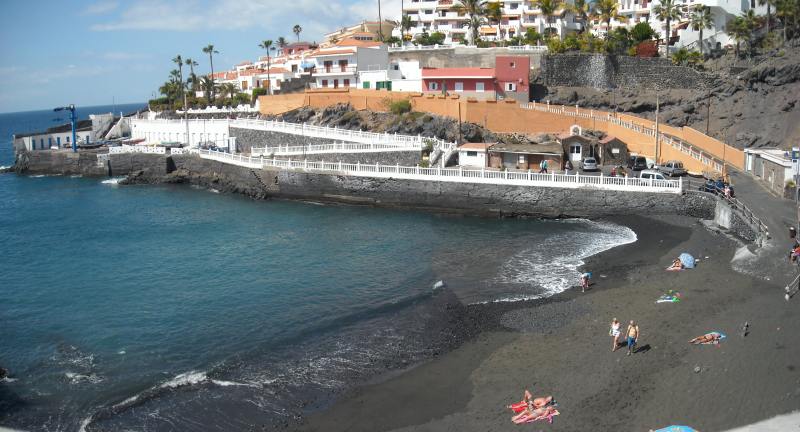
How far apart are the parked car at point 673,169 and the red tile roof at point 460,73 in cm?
2011

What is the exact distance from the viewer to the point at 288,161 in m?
49.4

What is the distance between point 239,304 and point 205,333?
10.3 feet

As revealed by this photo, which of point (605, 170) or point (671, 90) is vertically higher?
point (671, 90)

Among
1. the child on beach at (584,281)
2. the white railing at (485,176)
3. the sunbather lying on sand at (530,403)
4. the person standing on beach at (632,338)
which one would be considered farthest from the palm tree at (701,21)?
the sunbather lying on sand at (530,403)

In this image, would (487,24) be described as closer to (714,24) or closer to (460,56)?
(460,56)

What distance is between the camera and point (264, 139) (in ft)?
192

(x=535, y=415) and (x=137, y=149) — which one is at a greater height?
(x=137, y=149)

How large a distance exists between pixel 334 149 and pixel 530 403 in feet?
116

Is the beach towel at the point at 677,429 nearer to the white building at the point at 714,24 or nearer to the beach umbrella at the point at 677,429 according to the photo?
the beach umbrella at the point at 677,429

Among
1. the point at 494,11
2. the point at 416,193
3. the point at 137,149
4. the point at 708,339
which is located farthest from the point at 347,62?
the point at 708,339

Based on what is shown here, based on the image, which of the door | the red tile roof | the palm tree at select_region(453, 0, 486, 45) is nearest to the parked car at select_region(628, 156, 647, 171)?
the door

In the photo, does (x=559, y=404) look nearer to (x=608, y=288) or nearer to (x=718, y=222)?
(x=608, y=288)

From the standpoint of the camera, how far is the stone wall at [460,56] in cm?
6153

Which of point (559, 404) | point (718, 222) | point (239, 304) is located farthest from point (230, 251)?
point (718, 222)
